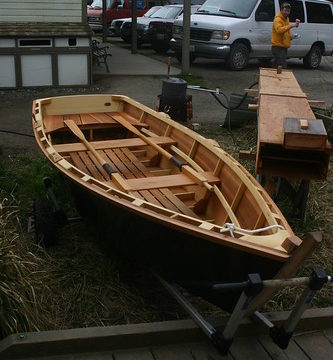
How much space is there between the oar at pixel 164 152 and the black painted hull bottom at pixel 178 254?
34.4 inches

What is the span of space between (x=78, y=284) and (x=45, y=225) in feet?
2.33

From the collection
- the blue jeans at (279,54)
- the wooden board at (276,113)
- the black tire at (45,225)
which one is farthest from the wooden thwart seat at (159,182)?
the blue jeans at (279,54)

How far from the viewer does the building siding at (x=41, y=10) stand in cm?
1104

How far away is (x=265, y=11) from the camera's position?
14992 millimetres

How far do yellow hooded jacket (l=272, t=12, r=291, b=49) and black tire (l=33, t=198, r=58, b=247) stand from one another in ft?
25.7

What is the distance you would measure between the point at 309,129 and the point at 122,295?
2.02 metres

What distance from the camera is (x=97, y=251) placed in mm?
4887

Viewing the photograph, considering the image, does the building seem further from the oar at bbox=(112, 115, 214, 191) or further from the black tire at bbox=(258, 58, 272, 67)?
the black tire at bbox=(258, 58, 272, 67)

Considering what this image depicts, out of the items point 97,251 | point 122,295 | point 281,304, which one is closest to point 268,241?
point 281,304

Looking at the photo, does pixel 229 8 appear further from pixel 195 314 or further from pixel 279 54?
pixel 195 314

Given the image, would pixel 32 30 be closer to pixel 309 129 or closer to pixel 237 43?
pixel 237 43

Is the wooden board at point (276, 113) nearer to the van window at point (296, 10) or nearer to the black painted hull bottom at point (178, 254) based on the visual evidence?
the black painted hull bottom at point (178, 254)

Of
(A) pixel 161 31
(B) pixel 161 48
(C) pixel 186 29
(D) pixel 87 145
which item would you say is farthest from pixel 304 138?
(B) pixel 161 48

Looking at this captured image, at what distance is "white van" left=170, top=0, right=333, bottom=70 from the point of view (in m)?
14.5
